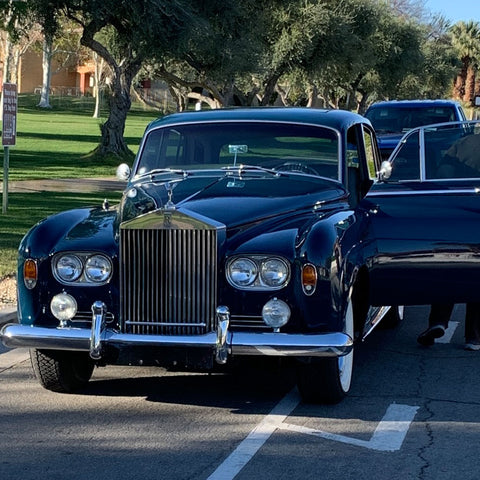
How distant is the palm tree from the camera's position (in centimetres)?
9025

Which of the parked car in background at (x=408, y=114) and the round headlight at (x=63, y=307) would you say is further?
the parked car in background at (x=408, y=114)

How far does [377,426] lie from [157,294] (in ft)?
4.95

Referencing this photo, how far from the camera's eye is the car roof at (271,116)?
800cm

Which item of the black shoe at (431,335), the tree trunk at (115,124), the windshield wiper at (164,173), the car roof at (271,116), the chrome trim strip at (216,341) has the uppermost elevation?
the tree trunk at (115,124)

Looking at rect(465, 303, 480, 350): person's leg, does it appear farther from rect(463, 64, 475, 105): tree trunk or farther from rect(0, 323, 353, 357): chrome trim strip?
rect(463, 64, 475, 105): tree trunk

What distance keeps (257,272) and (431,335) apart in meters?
2.78

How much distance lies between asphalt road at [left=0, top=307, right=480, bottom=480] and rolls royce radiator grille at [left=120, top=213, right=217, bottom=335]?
57 cm

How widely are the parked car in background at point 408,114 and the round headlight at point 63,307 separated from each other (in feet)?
46.9

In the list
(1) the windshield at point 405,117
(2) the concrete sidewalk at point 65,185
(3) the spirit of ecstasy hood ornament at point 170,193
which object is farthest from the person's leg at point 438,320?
(2) the concrete sidewalk at point 65,185

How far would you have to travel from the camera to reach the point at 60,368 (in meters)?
6.90

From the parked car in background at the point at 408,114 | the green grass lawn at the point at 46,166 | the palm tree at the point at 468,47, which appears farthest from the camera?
the palm tree at the point at 468,47

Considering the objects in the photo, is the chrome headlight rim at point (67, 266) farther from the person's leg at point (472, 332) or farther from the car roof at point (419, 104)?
the car roof at point (419, 104)

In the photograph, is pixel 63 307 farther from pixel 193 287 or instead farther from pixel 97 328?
pixel 193 287

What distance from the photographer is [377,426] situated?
632 cm
